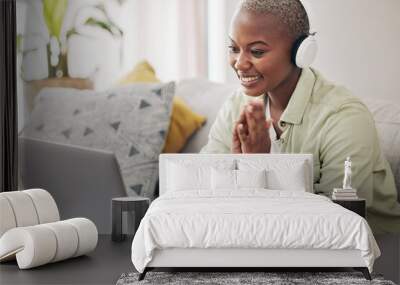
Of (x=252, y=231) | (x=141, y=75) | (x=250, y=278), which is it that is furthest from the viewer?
(x=141, y=75)

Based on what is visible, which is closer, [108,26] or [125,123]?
[125,123]

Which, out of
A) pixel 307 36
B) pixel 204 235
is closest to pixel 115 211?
pixel 204 235

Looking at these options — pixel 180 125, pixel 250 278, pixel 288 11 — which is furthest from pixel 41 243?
pixel 288 11

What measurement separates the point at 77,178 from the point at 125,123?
2.13 feet

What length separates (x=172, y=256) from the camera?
176 inches

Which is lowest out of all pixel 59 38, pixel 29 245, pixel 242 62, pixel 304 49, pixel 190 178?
pixel 29 245

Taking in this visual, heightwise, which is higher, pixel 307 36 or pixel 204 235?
pixel 307 36

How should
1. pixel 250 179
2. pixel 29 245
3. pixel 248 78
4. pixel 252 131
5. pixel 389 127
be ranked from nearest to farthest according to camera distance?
pixel 29 245, pixel 250 179, pixel 389 127, pixel 248 78, pixel 252 131

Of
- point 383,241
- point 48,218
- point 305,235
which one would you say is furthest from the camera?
point 383,241

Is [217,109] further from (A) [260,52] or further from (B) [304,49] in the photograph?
(B) [304,49]

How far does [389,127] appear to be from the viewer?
6.03m

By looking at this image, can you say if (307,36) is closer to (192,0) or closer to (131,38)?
(192,0)

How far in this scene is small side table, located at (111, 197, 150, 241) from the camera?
19.4 ft

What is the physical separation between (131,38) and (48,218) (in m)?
1.81
